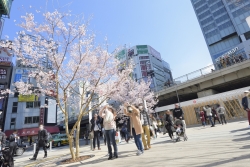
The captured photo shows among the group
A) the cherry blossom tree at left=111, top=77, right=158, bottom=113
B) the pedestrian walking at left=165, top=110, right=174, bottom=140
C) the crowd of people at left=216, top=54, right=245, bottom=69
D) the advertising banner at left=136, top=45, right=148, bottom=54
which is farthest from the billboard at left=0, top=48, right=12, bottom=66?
the advertising banner at left=136, top=45, right=148, bottom=54

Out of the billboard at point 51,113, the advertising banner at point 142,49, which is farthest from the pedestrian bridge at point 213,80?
the advertising banner at point 142,49

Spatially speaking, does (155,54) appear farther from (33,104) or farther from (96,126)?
(96,126)

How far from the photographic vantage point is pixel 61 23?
7.03 m

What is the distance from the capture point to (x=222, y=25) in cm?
5169

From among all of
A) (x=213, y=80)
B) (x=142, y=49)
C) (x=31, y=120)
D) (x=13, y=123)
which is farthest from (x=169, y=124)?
(x=142, y=49)

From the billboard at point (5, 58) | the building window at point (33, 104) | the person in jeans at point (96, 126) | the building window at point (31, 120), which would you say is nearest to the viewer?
the person in jeans at point (96, 126)

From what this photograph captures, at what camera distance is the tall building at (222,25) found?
153ft

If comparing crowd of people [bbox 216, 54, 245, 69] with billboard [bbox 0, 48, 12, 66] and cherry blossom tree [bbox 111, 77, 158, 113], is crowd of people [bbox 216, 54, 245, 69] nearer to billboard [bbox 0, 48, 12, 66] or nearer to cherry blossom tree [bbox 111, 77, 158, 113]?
cherry blossom tree [bbox 111, 77, 158, 113]

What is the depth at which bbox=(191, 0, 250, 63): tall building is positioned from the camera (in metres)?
46.7

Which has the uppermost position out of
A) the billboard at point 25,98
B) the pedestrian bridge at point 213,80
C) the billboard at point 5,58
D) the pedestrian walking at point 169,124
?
the billboard at point 5,58

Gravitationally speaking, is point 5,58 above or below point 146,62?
below

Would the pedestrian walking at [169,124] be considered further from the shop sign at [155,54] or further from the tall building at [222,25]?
the shop sign at [155,54]

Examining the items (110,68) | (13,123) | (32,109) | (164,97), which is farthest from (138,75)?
(110,68)

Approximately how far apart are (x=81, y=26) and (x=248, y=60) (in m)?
18.7
